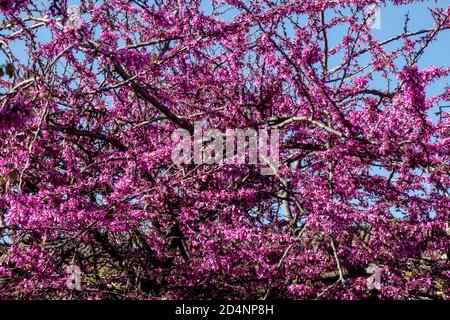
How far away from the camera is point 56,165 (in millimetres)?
7105

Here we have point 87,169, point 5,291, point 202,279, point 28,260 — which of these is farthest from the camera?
point 87,169

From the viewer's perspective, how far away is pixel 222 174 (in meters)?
6.64

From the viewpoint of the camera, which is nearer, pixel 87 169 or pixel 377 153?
pixel 377 153

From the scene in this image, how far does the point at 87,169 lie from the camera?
689cm

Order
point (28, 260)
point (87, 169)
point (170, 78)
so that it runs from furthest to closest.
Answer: point (170, 78) < point (87, 169) < point (28, 260)

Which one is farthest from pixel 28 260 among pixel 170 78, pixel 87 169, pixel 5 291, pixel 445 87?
pixel 445 87

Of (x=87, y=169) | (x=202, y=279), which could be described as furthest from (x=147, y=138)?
(x=202, y=279)

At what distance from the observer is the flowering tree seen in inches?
216

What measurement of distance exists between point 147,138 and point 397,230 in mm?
3184

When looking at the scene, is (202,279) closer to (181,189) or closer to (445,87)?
(181,189)

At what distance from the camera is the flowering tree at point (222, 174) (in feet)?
18.0
